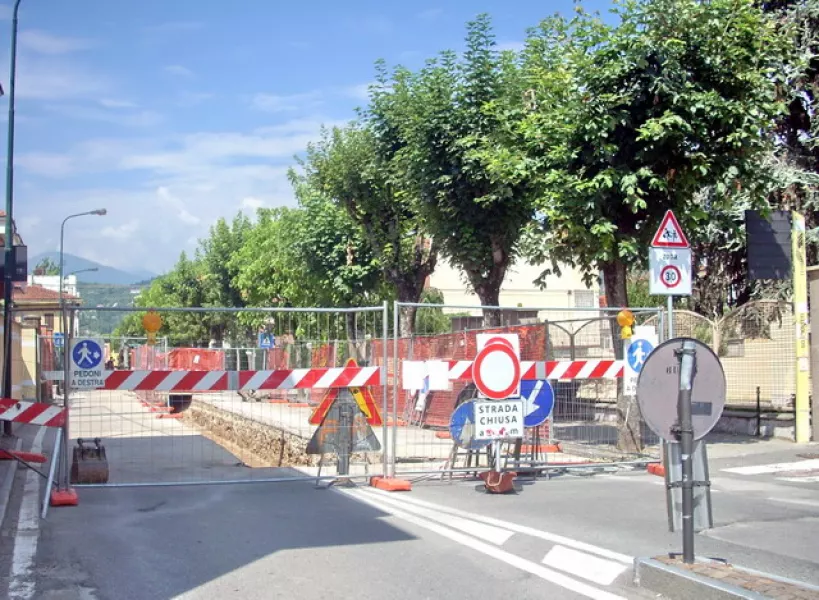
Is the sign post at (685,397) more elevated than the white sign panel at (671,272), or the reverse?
the white sign panel at (671,272)

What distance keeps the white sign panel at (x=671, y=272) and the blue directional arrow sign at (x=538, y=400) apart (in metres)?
2.59

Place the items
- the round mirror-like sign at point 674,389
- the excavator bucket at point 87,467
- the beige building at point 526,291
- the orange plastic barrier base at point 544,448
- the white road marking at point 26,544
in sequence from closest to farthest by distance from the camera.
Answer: the round mirror-like sign at point 674,389 < the white road marking at point 26,544 < the excavator bucket at point 87,467 < the orange plastic barrier base at point 544,448 < the beige building at point 526,291

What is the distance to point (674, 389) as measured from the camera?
635 centimetres

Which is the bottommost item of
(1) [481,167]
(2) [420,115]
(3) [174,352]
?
(3) [174,352]

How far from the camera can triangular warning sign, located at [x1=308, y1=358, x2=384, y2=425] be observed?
11908mm

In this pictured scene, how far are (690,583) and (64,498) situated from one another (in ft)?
22.9

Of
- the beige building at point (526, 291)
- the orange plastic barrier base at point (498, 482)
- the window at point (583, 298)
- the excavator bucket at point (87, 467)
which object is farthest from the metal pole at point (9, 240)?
the window at point (583, 298)

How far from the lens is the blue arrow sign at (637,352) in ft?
40.4

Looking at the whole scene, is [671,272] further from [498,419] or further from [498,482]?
[498,482]

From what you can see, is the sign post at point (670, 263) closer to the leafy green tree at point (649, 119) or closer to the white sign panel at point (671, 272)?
the white sign panel at point (671, 272)

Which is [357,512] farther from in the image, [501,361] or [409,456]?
[409,456]

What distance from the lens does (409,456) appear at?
15359 millimetres

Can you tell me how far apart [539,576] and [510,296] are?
55.9 metres

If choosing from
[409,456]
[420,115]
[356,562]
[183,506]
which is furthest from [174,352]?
[356,562]
